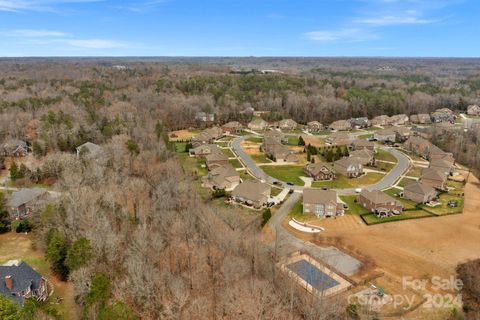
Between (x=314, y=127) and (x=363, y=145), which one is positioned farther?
(x=314, y=127)

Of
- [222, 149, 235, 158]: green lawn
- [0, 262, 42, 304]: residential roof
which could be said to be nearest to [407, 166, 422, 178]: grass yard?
[222, 149, 235, 158]: green lawn

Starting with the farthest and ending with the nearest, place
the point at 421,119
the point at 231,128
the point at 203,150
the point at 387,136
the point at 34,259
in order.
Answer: the point at 421,119 < the point at 231,128 < the point at 387,136 < the point at 203,150 < the point at 34,259

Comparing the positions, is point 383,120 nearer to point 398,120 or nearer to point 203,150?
point 398,120

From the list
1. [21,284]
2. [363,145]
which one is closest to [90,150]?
[21,284]

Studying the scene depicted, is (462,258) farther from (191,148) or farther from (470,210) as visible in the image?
(191,148)

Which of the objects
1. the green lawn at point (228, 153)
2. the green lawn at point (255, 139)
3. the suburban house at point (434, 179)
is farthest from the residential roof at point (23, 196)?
the suburban house at point (434, 179)

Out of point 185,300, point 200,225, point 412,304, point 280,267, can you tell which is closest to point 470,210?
point 412,304
